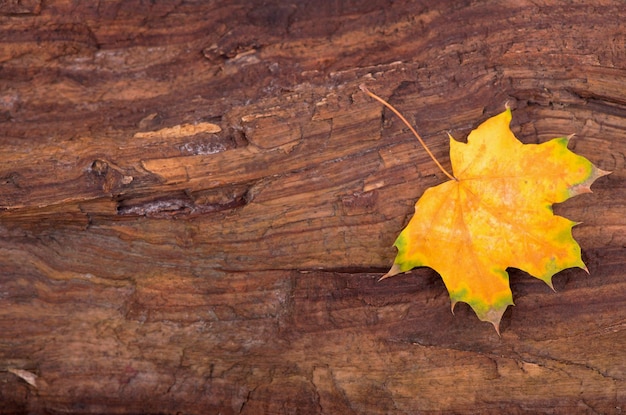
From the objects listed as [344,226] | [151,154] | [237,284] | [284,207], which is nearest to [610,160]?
[344,226]

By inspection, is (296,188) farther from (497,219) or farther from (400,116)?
(497,219)

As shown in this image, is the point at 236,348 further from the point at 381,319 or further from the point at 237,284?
the point at 381,319

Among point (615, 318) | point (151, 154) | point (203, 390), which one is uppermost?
point (151, 154)

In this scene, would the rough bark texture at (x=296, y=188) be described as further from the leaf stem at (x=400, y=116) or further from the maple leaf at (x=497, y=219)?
the maple leaf at (x=497, y=219)

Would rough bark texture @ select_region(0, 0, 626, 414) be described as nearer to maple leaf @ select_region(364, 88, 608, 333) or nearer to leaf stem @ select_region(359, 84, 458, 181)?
leaf stem @ select_region(359, 84, 458, 181)

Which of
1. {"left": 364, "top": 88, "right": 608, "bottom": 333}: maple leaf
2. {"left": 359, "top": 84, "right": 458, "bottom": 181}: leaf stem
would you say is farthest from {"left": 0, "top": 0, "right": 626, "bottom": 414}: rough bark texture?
{"left": 364, "top": 88, "right": 608, "bottom": 333}: maple leaf
